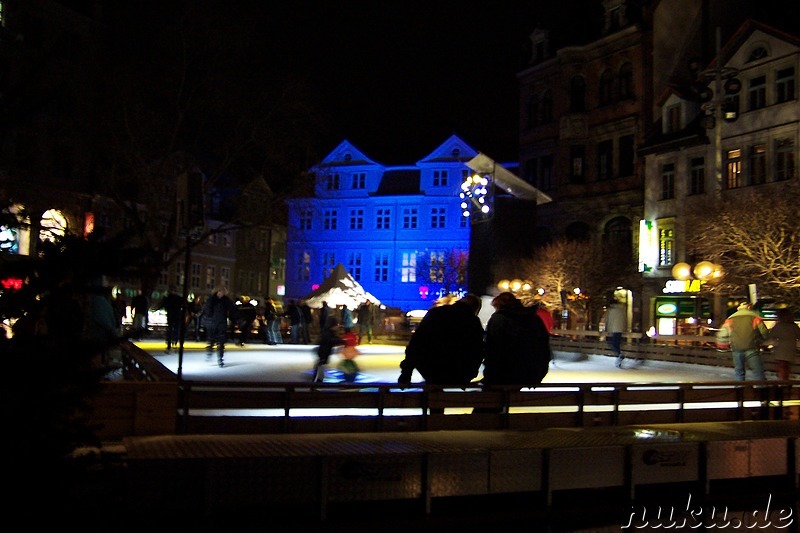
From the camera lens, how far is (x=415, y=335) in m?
11.4

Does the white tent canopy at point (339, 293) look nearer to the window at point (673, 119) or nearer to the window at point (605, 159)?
the window at point (673, 119)

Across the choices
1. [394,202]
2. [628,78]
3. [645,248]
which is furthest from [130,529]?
[394,202]

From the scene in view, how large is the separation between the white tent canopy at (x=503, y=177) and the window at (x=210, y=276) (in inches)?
1788

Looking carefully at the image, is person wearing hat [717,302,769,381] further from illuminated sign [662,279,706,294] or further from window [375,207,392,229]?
window [375,207,392,229]

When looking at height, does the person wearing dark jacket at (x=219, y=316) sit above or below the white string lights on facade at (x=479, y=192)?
below

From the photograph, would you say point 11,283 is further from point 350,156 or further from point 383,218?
point 350,156

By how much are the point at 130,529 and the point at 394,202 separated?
72.3m

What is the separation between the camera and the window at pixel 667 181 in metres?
45.2

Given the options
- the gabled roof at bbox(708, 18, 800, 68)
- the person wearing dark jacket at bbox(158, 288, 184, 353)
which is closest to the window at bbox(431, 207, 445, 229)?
the gabled roof at bbox(708, 18, 800, 68)

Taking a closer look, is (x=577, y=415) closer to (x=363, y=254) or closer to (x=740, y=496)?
(x=740, y=496)

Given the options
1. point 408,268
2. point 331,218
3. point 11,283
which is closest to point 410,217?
point 408,268

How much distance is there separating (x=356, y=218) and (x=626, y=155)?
32.3m

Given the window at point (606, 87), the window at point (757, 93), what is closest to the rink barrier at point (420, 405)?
the window at point (757, 93)

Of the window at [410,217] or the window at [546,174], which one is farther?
the window at [410,217]
